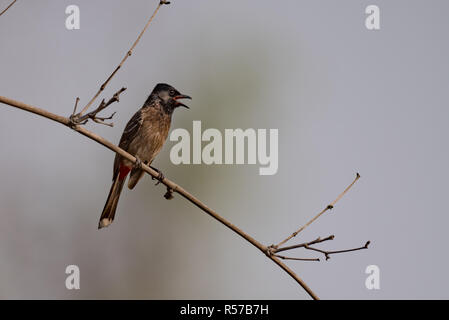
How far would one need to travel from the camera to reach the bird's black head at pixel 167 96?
6520 mm

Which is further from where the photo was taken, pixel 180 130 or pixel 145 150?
pixel 180 130

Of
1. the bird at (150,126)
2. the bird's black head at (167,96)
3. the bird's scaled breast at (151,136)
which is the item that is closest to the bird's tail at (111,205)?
the bird at (150,126)

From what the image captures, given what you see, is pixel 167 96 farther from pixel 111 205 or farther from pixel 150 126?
pixel 111 205

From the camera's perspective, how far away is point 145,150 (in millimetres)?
6207

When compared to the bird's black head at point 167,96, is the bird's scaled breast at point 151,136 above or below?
below

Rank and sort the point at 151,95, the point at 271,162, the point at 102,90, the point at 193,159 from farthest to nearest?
the point at 193,159, the point at 151,95, the point at 271,162, the point at 102,90

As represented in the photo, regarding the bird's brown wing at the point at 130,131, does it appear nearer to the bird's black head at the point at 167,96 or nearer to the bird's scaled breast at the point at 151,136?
the bird's scaled breast at the point at 151,136

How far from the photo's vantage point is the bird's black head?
652 centimetres

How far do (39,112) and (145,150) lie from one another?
11.7ft

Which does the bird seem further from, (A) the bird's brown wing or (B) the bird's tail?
(B) the bird's tail
